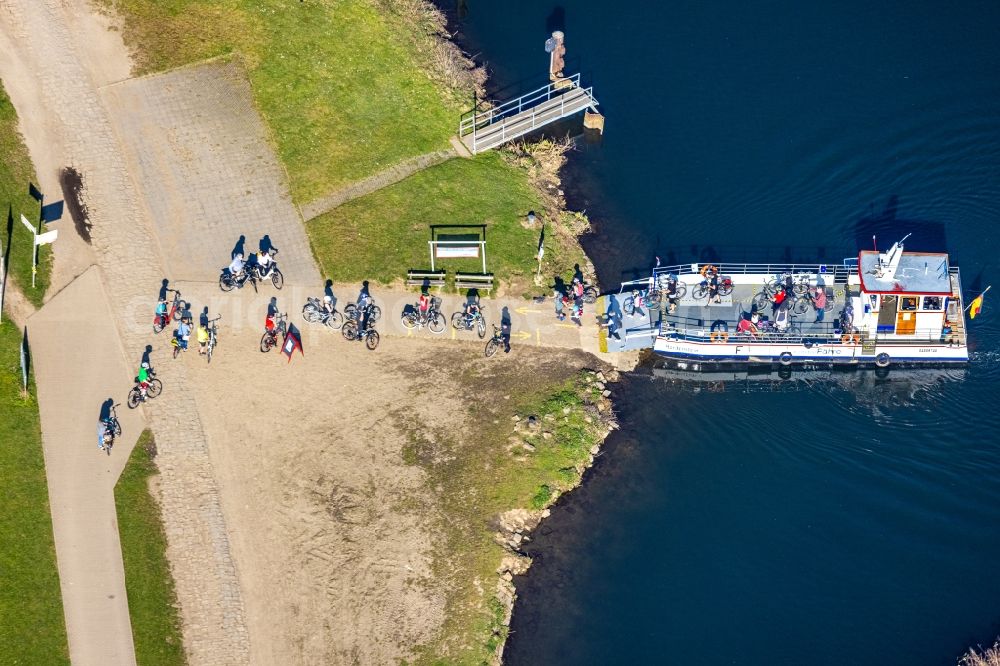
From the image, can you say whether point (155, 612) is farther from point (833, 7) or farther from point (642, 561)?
point (833, 7)

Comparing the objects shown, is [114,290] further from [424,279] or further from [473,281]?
[473,281]

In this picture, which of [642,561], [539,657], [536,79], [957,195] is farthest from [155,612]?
[957,195]

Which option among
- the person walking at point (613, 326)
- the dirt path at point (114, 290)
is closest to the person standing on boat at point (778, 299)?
the person walking at point (613, 326)

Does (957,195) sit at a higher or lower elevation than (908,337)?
higher

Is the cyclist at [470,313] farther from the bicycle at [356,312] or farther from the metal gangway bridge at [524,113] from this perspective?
the metal gangway bridge at [524,113]

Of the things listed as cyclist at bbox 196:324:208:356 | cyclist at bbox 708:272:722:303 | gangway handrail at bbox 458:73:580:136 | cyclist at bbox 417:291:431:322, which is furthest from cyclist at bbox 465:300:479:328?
cyclist at bbox 196:324:208:356

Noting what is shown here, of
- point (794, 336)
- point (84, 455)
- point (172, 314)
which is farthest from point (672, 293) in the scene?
point (84, 455)
